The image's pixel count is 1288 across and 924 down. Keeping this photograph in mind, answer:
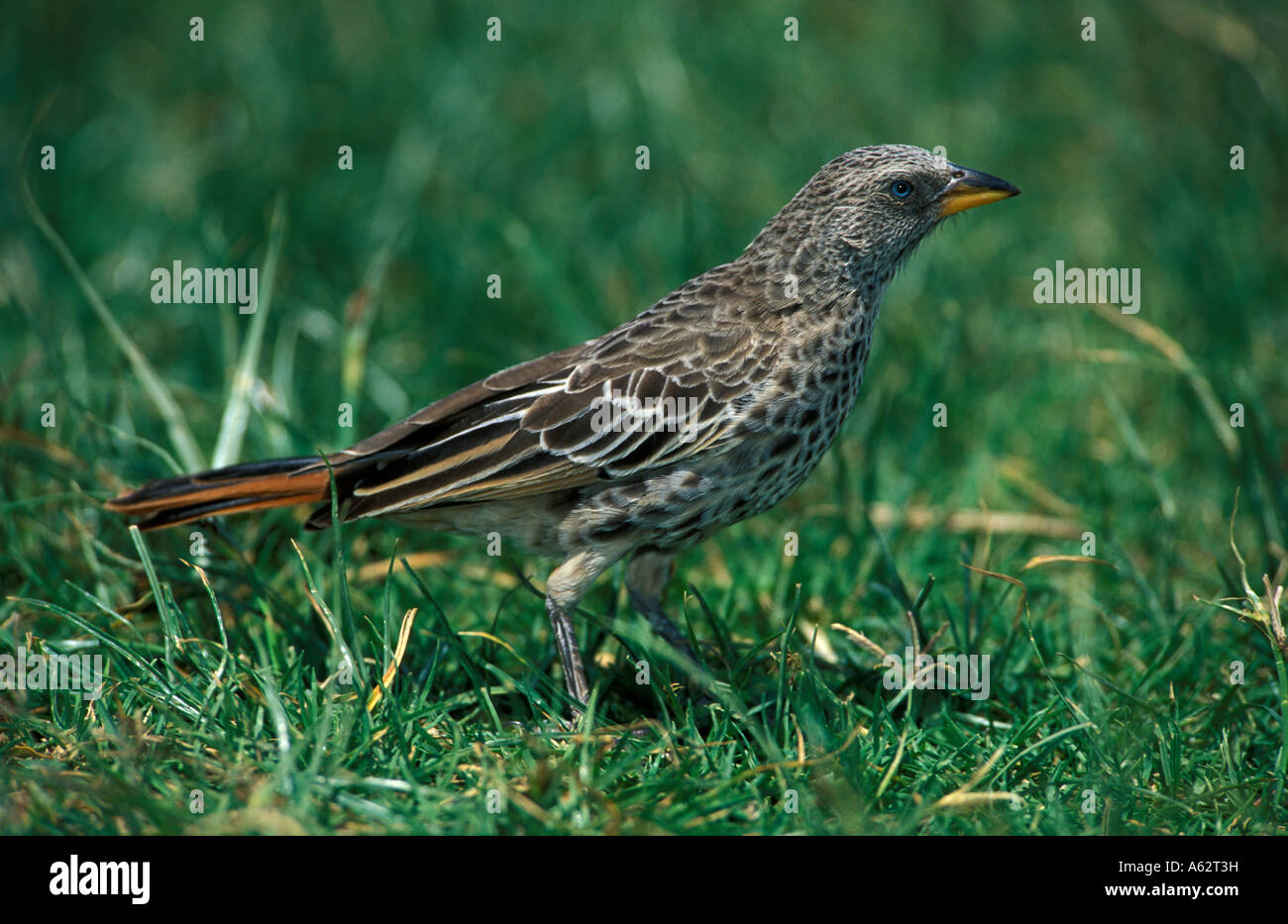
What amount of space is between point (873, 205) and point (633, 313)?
7.77 ft

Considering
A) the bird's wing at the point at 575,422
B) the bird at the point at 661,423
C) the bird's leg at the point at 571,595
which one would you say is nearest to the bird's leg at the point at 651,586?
the bird at the point at 661,423

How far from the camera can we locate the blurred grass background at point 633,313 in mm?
3646

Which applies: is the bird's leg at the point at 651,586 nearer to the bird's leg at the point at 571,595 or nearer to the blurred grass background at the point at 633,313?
the blurred grass background at the point at 633,313

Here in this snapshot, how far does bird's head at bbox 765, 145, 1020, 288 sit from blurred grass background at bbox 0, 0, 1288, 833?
3.11 feet

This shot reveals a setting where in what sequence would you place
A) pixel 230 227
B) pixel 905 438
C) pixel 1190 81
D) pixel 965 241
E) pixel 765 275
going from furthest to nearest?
pixel 1190 81 → pixel 965 241 → pixel 230 227 → pixel 905 438 → pixel 765 275

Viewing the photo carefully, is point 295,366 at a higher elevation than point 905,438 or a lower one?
higher

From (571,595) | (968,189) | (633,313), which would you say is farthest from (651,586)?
(633,313)

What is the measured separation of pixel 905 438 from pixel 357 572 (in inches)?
102

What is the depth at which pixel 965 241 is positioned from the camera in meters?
7.35

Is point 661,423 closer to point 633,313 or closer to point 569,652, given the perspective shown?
point 569,652
